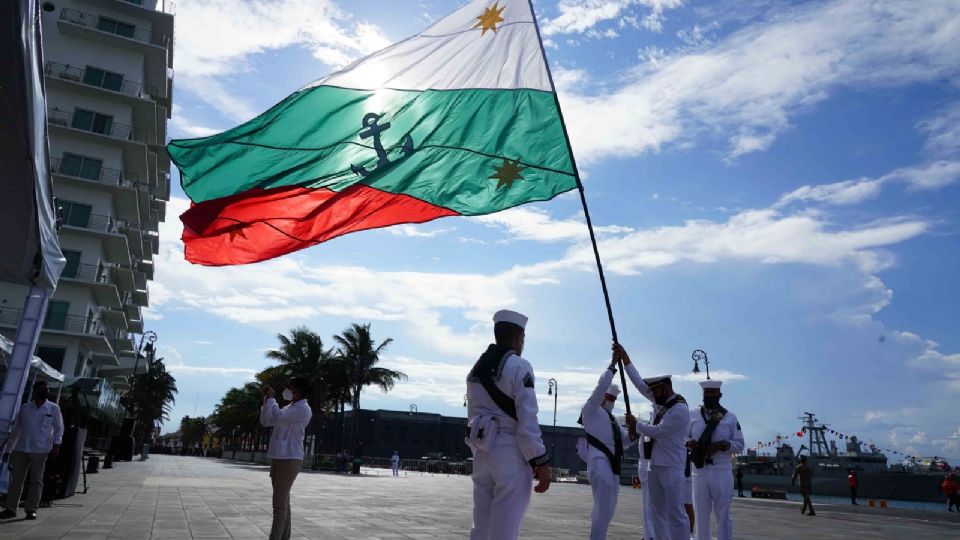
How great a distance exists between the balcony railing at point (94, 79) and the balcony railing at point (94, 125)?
7.35 feet

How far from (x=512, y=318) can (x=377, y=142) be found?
341cm

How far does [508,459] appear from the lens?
15.1 feet

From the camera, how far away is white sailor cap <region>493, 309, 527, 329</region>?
515 centimetres

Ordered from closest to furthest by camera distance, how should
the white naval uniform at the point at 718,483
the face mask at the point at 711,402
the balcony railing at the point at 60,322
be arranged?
the white naval uniform at the point at 718,483 < the face mask at the point at 711,402 < the balcony railing at the point at 60,322

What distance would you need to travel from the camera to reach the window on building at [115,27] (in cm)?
4772

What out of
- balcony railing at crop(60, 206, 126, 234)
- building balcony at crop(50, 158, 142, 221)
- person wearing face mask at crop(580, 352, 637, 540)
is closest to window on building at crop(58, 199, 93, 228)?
balcony railing at crop(60, 206, 126, 234)

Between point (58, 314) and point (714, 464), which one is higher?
point (58, 314)

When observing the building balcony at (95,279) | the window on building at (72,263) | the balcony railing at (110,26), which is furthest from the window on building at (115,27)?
the building balcony at (95,279)

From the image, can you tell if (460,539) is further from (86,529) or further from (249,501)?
(249,501)

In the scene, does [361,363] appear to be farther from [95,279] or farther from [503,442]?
[503,442]

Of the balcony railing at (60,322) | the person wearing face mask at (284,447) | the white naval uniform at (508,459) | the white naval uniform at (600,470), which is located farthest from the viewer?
the balcony railing at (60,322)

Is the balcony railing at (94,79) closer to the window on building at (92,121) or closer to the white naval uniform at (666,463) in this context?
the window on building at (92,121)

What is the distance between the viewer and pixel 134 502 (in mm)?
14109

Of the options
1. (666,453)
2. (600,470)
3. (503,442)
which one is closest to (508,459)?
(503,442)
